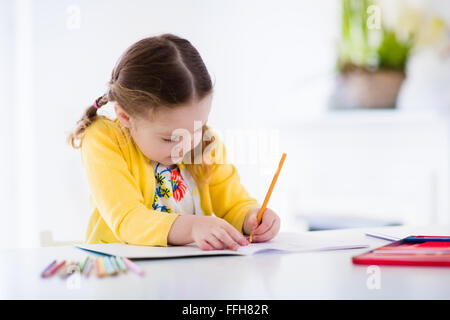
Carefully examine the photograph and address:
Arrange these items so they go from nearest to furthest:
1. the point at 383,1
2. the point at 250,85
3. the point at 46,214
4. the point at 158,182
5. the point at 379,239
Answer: the point at 379,239 → the point at 158,182 → the point at 46,214 → the point at 383,1 → the point at 250,85

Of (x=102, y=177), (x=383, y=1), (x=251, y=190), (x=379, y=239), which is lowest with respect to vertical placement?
(x=251, y=190)

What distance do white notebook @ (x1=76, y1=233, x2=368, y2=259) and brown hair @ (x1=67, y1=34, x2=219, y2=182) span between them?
0.96ft

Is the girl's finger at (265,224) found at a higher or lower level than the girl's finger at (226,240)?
lower

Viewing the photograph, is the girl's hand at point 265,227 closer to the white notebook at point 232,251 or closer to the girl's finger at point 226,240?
the white notebook at point 232,251

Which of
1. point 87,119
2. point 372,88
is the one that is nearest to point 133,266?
point 87,119

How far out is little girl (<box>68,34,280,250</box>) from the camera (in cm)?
88

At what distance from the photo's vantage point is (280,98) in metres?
2.53

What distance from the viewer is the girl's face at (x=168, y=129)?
0.96 metres

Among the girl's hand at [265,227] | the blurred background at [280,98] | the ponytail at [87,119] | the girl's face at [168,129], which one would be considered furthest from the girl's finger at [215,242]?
the blurred background at [280,98]

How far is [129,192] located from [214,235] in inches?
8.6
